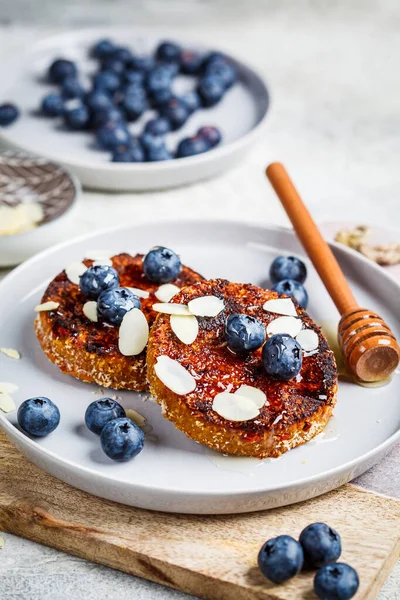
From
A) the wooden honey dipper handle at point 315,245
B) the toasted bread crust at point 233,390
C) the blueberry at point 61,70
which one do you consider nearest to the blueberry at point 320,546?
the toasted bread crust at point 233,390

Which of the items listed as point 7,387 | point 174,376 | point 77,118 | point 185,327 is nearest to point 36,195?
point 77,118

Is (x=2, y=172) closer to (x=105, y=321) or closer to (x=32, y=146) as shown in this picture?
(x=32, y=146)

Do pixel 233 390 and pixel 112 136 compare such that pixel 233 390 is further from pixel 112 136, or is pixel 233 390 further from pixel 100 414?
pixel 112 136

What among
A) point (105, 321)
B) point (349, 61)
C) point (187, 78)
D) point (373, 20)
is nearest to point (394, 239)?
point (105, 321)

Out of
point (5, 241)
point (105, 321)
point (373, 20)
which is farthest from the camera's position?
point (373, 20)

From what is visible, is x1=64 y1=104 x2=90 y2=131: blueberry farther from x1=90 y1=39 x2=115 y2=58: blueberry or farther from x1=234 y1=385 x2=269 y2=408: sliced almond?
x1=234 y1=385 x2=269 y2=408: sliced almond

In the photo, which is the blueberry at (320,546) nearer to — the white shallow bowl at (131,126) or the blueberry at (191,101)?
the white shallow bowl at (131,126)

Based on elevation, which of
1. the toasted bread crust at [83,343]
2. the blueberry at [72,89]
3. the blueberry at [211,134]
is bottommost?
the blueberry at [72,89]
